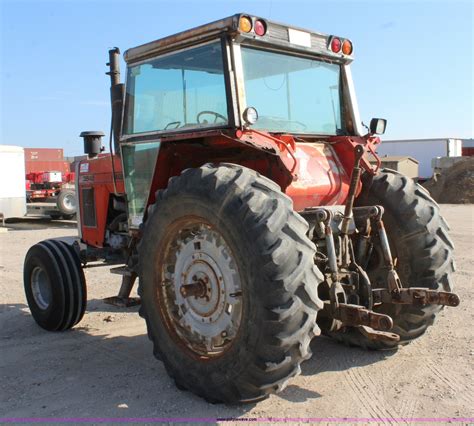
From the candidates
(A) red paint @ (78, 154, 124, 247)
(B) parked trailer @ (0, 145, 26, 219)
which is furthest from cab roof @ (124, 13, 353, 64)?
(B) parked trailer @ (0, 145, 26, 219)

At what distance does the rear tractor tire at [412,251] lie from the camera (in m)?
4.39

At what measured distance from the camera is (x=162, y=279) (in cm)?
407

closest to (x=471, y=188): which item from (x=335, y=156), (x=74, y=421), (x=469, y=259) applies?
(x=469, y=259)

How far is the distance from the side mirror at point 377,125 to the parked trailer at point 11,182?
15599 mm

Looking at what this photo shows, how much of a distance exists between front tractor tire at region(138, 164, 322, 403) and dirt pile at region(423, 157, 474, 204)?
24651mm

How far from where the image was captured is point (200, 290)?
3.85 meters

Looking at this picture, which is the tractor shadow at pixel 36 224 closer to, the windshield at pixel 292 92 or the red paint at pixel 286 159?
the red paint at pixel 286 159

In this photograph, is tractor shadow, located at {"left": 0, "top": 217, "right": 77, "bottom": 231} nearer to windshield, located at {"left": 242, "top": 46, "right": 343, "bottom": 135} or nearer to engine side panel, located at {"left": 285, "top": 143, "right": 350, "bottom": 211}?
windshield, located at {"left": 242, "top": 46, "right": 343, "bottom": 135}

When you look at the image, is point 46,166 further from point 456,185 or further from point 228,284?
point 228,284

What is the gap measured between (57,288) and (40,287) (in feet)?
1.87

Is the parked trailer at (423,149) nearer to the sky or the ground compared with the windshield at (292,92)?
nearer to the sky

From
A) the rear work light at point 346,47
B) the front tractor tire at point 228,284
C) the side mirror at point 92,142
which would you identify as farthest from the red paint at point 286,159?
the side mirror at point 92,142

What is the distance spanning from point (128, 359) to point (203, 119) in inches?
85.7

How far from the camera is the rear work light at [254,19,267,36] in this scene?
4.03 meters
